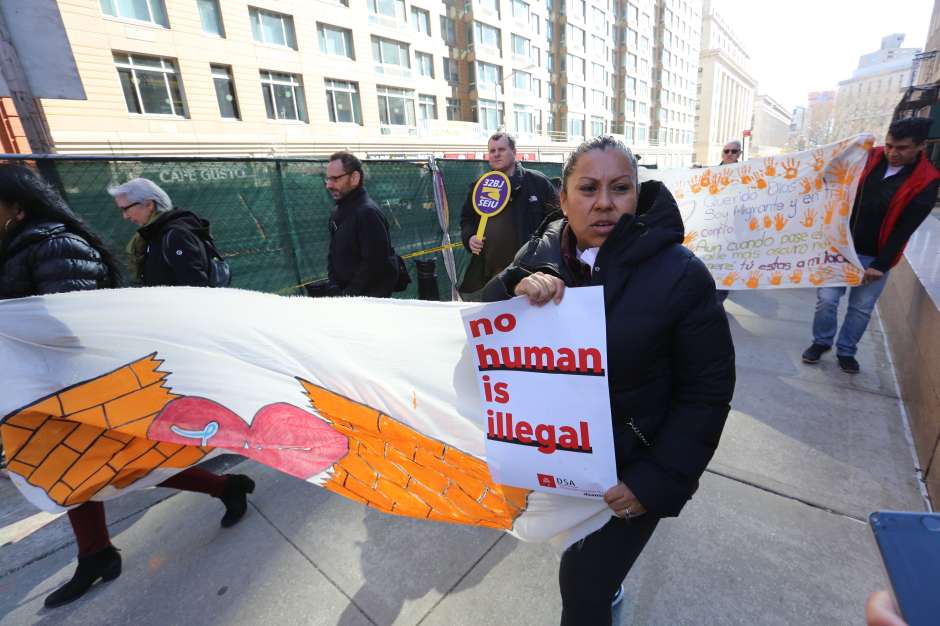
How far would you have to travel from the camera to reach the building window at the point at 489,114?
122ft

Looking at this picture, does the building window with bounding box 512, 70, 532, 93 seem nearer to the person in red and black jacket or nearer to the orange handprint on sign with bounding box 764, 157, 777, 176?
the orange handprint on sign with bounding box 764, 157, 777, 176

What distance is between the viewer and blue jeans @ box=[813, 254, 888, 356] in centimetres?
385

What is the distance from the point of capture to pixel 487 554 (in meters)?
2.24

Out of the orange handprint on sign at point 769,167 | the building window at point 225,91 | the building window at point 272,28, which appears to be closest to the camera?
the orange handprint on sign at point 769,167

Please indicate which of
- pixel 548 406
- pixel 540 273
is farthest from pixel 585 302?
pixel 548 406

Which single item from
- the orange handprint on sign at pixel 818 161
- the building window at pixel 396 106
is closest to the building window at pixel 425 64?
the building window at pixel 396 106

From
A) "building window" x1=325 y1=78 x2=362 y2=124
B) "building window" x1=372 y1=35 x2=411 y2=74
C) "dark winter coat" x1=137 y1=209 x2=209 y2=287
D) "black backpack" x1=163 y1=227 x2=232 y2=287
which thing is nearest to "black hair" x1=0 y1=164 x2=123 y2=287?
"dark winter coat" x1=137 y1=209 x2=209 y2=287

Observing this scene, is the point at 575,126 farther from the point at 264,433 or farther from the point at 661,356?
the point at 661,356

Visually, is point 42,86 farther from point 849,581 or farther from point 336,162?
point 849,581

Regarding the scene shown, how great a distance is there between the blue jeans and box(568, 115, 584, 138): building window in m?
47.1

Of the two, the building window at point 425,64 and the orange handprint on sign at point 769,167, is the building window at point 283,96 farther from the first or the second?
the orange handprint on sign at point 769,167

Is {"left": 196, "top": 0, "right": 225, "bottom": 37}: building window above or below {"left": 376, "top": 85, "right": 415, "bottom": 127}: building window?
above

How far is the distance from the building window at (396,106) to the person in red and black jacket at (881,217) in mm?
29462

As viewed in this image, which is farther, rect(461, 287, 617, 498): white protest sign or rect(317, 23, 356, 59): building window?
rect(317, 23, 356, 59): building window
